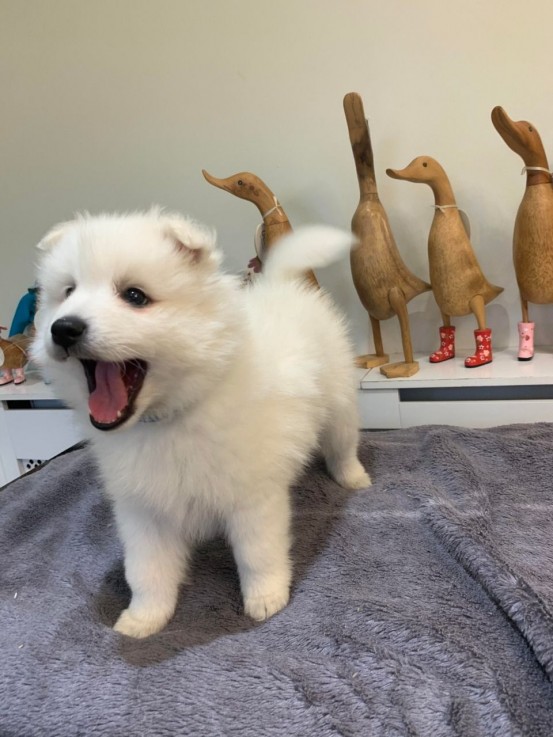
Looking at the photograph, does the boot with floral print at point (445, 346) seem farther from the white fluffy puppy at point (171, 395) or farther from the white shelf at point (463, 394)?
the white fluffy puppy at point (171, 395)

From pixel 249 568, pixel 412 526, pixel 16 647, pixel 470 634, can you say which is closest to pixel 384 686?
pixel 470 634

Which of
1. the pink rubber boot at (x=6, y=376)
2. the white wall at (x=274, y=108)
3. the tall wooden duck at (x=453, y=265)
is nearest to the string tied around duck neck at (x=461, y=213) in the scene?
the tall wooden duck at (x=453, y=265)

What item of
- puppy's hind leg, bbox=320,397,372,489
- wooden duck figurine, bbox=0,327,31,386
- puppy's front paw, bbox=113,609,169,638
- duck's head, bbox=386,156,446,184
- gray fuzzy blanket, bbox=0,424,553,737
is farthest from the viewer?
wooden duck figurine, bbox=0,327,31,386

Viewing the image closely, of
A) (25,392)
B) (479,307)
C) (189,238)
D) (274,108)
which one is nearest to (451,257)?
(479,307)

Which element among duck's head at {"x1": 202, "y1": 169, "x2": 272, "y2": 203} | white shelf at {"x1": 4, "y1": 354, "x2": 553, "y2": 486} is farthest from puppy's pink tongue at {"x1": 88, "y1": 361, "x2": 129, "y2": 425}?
duck's head at {"x1": 202, "y1": 169, "x2": 272, "y2": 203}

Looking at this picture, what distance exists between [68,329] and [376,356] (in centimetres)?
124

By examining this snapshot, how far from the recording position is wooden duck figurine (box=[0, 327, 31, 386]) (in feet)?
6.56

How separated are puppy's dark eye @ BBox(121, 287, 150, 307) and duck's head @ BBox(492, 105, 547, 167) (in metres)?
1.07

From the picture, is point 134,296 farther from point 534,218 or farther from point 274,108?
point 274,108

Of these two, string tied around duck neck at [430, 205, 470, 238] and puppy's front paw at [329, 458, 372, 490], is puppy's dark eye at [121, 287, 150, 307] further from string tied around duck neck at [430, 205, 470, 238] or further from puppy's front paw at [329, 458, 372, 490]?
string tied around duck neck at [430, 205, 470, 238]

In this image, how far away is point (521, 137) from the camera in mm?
1428

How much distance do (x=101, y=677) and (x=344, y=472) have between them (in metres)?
0.71

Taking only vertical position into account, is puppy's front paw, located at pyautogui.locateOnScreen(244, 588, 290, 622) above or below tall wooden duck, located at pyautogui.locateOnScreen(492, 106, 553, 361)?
below

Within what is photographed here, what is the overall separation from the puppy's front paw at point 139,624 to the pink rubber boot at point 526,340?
1185mm
